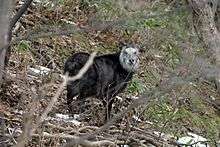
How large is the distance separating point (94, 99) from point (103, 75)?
16.6 inches

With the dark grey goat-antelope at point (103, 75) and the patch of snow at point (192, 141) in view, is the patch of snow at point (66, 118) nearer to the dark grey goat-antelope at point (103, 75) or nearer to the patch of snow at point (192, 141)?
the dark grey goat-antelope at point (103, 75)

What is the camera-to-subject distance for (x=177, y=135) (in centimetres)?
749

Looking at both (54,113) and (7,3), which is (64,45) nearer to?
(54,113)

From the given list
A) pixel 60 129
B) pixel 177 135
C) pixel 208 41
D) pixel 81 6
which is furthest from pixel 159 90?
pixel 81 6

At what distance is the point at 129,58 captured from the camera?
8422mm

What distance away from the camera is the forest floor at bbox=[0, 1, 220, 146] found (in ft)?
19.3

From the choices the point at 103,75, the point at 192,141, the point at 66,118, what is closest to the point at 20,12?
the point at 66,118

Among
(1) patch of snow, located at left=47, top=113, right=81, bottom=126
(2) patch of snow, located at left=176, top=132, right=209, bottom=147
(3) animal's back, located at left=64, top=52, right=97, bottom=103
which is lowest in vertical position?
(2) patch of snow, located at left=176, top=132, right=209, bottom=147

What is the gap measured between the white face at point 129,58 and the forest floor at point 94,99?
1.18 feet

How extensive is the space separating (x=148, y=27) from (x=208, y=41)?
3.50 metres

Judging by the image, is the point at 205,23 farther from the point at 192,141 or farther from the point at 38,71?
the point at 38,71

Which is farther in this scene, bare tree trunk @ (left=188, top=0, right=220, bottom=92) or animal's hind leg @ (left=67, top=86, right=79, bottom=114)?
bare tree trunk @ (left=188, top=0, right=220, bottom=92)

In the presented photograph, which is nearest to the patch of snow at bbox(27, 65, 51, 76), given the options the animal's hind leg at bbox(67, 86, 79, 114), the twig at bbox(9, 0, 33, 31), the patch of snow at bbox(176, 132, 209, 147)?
the animal's hind leg at bbox(67, 86, 79, 114)

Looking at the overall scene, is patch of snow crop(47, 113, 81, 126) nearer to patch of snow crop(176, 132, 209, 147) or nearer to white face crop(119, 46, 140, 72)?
patch of snow crop(176, 132, 209, 147)
